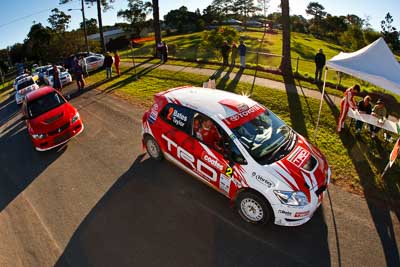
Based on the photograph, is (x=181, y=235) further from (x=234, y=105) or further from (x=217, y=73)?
(x=217, y=73)

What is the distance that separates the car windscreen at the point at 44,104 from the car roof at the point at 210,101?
15.9ft

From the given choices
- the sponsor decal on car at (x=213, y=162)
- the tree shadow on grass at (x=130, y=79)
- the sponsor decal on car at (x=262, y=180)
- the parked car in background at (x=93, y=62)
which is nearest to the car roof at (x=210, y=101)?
the sponsor decal on car at (x=213, y=162)

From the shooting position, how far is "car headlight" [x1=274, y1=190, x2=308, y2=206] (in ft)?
16.0

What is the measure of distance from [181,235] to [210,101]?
2943 mm

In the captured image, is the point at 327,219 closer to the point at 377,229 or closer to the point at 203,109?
the point at 377,229

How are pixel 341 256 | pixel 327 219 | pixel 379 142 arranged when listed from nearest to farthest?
1. pixel 341 256
2. pixel 327 219
3. pixel 379 142

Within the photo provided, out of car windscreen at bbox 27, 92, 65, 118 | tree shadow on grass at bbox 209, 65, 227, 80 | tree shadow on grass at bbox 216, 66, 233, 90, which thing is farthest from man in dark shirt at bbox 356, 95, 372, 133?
car windscreen at bbox 27, 92, 65, 118

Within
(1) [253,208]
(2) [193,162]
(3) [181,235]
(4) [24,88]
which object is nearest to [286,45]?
(2) [193,162]

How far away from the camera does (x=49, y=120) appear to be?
900 centimetres

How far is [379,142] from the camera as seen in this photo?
8164mm

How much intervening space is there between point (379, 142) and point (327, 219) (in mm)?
4038

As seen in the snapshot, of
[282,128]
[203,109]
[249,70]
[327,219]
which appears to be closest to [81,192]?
[203,109]

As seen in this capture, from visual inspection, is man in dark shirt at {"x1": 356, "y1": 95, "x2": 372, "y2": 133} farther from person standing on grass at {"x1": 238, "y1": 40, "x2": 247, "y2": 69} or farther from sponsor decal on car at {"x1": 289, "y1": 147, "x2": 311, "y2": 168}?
person standing on grass at {"x1": 238, "y1": 40, "x2": 247, "y2": 69}

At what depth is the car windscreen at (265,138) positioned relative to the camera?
17.6 ft
